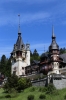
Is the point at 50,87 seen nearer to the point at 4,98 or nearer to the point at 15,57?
the point at 4,98

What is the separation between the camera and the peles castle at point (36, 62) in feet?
271

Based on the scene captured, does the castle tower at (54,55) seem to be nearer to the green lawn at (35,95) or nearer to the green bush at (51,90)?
the green lawn at (35,95)

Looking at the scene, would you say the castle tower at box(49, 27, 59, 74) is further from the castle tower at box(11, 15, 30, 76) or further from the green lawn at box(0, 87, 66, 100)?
the green lawn at box(0, 87, 66, 100)

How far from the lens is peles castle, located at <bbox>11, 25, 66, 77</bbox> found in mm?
82500

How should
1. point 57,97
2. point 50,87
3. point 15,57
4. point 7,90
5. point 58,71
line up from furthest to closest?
point 15,57
point 58,71
point 7,90
point 50,87
point 57,97

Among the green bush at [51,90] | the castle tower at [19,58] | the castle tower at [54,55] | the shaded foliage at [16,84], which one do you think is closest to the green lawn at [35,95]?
the green bush at [51,90]

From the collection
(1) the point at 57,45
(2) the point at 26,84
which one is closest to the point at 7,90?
(2) the point at 26,84

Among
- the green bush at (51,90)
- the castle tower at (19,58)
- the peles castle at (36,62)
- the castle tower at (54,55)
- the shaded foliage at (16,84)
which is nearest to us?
the green bush at (51,90)

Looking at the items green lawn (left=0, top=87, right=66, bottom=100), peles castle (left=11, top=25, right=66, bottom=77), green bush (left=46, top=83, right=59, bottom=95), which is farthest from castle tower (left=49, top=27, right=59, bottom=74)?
green bush (left=46, top=83, right=59, bottom=95)

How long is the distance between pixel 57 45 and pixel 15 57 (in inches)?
651

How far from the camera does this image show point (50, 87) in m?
63.8

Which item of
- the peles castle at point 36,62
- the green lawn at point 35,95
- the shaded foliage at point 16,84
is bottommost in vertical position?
the green lawn at point 35,95

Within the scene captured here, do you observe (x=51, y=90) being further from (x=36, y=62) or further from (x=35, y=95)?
(x=36, y=62)

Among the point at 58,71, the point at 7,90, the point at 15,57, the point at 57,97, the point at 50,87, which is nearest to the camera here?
the point at 57,97
